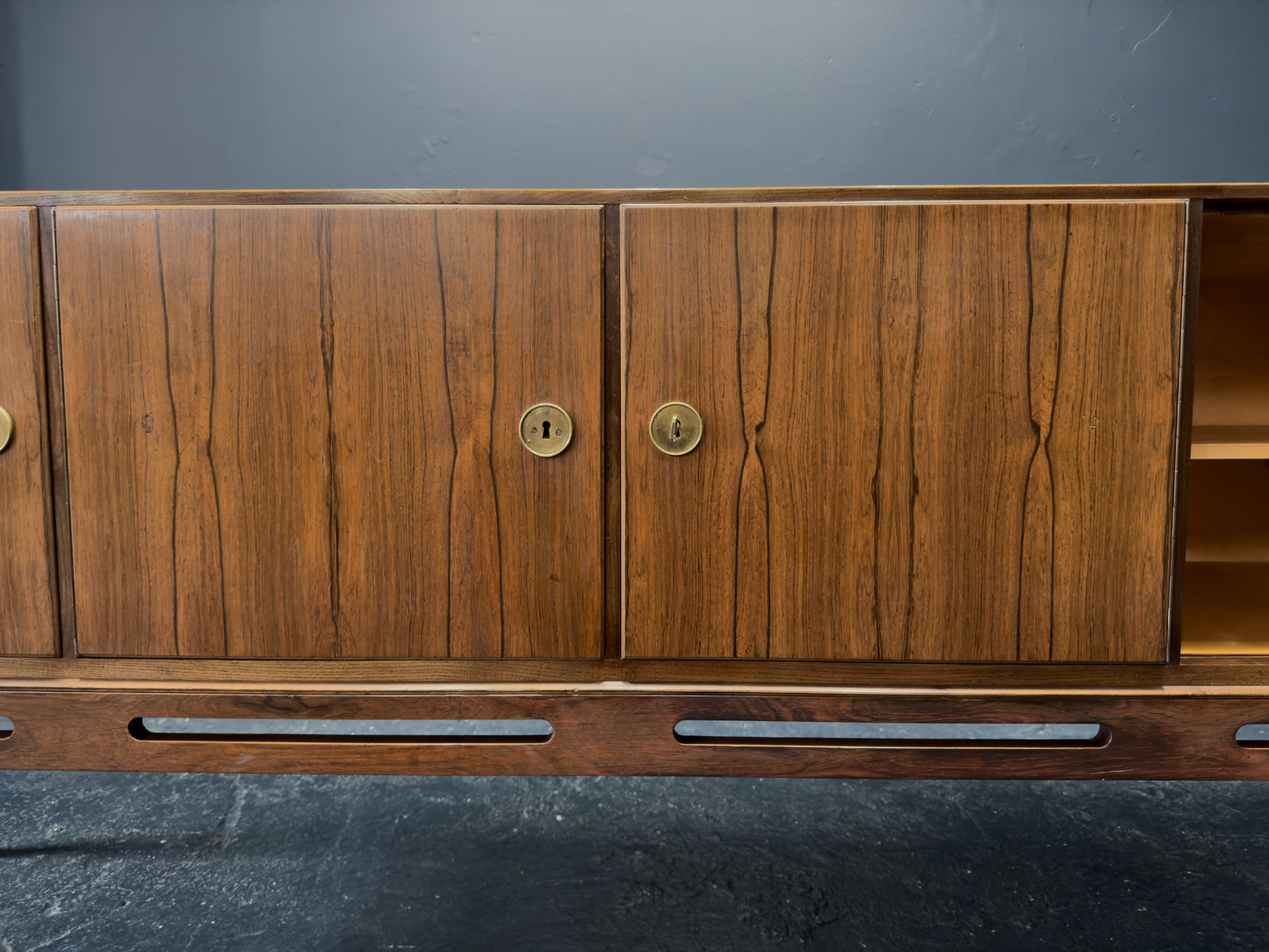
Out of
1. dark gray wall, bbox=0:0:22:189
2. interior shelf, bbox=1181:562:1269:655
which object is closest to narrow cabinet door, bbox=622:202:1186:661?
interior shelf, bbox=1181:562:1269:655

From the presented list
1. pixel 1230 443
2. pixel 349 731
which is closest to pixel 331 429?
pixel 349 731

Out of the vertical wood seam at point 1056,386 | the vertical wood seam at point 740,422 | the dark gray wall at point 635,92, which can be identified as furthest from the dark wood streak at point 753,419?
the dark gray wall at point 635,92

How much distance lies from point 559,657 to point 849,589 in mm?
280

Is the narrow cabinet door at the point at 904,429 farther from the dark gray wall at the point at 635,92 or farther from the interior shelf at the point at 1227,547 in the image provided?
the dark gray wall at the point at 635,92

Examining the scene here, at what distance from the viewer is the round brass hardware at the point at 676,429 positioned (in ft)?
1.99

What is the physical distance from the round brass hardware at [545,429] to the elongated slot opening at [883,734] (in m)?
0.30

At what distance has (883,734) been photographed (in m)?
1.09

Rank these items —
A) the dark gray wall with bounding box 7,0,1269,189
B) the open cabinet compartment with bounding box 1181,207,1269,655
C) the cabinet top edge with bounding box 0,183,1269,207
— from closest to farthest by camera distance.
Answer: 1. the cabinet top edge with bounding box 0,183,1269,207
2. the open cabinet compartment with bounding box 1181,207,1269,655
3. the dark gray wall with bounding box 7,0,1269,189

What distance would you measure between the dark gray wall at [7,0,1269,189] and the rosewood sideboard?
1.79 ft

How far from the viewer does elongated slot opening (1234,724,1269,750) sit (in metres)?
0.63

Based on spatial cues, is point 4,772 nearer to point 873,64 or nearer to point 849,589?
point 849,589

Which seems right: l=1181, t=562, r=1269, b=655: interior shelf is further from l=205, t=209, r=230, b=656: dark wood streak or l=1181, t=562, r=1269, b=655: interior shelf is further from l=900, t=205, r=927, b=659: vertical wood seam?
l=205, t=209, r=230, b=656: dark wood streak

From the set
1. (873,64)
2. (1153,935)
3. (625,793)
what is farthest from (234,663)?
(873,64)

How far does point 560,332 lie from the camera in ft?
1.99
